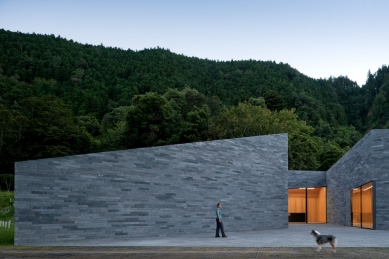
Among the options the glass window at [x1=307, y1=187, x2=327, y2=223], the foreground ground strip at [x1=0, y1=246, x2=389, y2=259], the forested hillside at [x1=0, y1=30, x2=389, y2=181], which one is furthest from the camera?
the forested hillside at [x1=0, y1=30, x2=389, y2=181]

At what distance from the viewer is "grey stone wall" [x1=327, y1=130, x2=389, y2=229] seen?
68.4 feet

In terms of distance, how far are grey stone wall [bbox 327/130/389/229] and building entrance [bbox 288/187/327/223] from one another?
394 centimetres

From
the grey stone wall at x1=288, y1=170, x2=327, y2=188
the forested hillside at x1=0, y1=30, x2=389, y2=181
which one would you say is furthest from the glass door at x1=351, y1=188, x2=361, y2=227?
the forested hillside at x1=0, y1=30, x2=389, y2=181

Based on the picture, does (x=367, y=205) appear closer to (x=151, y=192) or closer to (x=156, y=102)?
(x=151, y=192)

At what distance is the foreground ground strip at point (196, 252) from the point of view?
33.8ft

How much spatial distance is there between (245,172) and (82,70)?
45.0 m

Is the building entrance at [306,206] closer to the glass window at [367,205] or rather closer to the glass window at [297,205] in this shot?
the glass window at [297,205]

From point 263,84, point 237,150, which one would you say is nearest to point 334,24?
point 237,150

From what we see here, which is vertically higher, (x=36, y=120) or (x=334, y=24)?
(x=334, y=24)

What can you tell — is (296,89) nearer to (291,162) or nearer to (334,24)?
(291,162)

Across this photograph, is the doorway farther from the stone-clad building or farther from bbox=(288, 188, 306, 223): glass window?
bbox=(288, 188, 306, 223): glass window

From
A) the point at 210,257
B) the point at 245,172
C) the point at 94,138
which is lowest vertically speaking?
the point at 210,257

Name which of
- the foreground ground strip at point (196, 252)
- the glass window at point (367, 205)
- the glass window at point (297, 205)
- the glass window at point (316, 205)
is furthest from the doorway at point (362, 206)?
the foreground ground strip at point (196, 252)

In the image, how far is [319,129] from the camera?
66.3 meters
